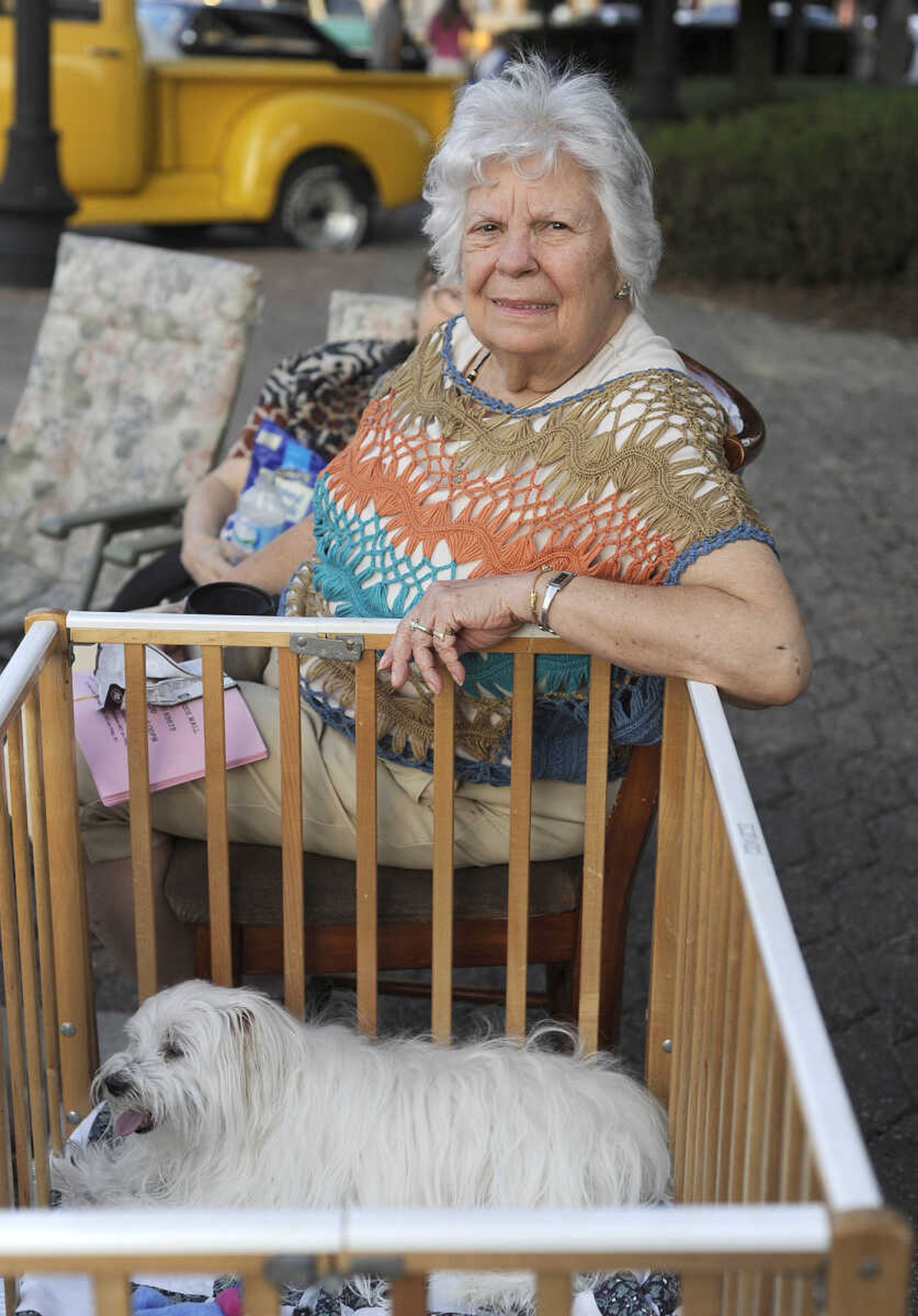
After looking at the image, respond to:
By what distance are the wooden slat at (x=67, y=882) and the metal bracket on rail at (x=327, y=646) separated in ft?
1.13

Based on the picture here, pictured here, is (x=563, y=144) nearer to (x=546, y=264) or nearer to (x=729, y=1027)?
(x=546, y=264)

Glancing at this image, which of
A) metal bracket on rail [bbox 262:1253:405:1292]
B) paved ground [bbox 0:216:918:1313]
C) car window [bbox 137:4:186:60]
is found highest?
car window [bbox 137:4:186:60]

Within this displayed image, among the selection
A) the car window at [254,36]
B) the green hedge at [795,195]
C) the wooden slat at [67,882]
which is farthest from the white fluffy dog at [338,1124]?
the car window at [254,36]

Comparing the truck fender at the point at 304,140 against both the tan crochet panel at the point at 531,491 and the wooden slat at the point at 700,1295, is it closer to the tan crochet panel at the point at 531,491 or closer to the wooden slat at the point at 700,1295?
the tan crochet panel at the point at 531,491

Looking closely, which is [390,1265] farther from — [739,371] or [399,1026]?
[739,371]

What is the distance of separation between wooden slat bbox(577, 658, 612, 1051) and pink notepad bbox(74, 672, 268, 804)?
21.5 inches

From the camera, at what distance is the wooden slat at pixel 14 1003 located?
1.97 m

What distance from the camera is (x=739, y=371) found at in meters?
9.34

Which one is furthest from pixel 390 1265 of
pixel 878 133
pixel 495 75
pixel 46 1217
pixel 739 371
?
pixel 878 133

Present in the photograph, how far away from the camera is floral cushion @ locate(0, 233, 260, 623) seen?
181 inches

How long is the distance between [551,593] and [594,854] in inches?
18.6

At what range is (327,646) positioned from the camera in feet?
7.20

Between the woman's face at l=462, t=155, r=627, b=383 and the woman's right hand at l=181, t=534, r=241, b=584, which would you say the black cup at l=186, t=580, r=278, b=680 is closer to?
the woman's right hand at l=181, t=534, r=241, b=584

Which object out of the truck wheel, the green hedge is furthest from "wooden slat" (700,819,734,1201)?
the truck wheel
